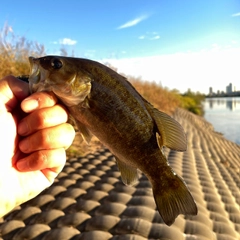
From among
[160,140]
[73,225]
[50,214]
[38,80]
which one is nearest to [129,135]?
[160,140]

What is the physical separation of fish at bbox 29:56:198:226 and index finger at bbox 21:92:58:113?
0.12ft

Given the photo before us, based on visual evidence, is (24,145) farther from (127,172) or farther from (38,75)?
(127,172)

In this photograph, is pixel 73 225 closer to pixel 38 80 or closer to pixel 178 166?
pixel 38 80

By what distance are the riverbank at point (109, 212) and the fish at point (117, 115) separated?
7.22 ft

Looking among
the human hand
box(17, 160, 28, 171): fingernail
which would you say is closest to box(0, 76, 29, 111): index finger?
the human hand

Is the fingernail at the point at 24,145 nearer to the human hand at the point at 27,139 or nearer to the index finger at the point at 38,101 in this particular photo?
the human hand at the point at 27,139

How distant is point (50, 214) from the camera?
4145 mm

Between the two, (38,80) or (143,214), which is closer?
(38,80)

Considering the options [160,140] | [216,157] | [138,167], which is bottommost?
[216,157]

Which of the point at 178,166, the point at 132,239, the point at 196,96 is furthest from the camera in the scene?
the point at 196,96

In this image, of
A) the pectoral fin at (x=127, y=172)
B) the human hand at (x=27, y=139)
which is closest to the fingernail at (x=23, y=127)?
the human hand at (x=27, y=139)

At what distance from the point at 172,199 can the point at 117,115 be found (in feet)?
1.80

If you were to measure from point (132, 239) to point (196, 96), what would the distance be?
51406mm

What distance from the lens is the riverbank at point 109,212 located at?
12.1 ft
